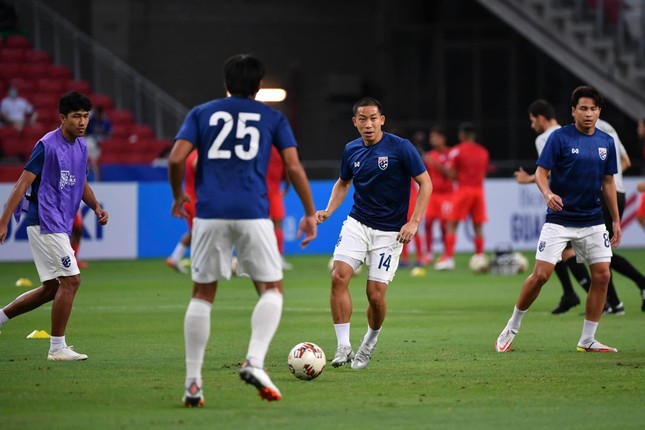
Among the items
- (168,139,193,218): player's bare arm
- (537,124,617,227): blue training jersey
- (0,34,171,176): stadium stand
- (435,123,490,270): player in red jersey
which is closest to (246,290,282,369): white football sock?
(168,139,193,218): player's bare arm

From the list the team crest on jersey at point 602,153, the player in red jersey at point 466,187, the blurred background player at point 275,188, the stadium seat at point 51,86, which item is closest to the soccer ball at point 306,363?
the team crest on jersey at point 602,153

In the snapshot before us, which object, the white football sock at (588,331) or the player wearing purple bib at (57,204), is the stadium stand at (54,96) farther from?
the white football sock at (588,331)

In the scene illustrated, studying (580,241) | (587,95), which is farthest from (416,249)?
(587,95)

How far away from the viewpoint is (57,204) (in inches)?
436

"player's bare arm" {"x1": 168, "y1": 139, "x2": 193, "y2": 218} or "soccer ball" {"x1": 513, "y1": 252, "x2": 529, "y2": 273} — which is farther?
"soccer ball" {"x1": 513, "y1": 252, "x2": 529, "y2": 273}

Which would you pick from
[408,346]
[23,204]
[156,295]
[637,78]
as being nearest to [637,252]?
[637,78]

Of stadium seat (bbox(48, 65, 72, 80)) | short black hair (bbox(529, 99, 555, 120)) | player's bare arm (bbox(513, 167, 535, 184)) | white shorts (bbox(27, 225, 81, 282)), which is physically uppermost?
short black hair (bbox(529, 99, 555, 120))

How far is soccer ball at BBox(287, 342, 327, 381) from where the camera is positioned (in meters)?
9.65

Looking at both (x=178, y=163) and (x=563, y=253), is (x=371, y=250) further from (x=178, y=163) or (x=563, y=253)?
(x=563, y=253)

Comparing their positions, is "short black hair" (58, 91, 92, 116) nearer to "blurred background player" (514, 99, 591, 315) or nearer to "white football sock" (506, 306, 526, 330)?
"white football sock" (506, 306, 526, 330)

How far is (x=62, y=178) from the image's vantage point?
36.0 feet

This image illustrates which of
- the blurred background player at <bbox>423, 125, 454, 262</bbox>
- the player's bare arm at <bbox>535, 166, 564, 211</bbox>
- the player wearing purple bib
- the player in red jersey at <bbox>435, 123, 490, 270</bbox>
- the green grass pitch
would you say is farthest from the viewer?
the blurred background player at <bbox>423, 125, 454, 262</bbox>

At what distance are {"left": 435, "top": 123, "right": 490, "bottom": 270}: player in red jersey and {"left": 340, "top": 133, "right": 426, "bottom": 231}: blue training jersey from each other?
12.3 meters

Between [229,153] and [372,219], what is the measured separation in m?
2.77
